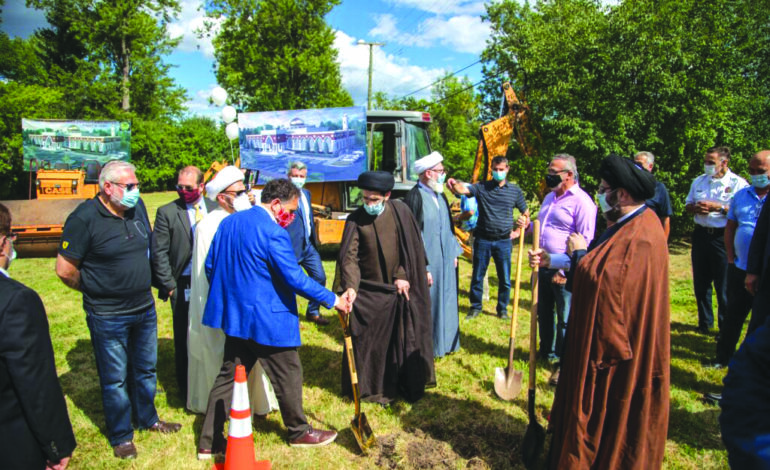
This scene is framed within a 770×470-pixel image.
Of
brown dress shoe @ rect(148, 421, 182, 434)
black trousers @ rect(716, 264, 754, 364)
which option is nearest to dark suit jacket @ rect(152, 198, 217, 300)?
brown dress shoe @ rect(148, 421, 182, 434)

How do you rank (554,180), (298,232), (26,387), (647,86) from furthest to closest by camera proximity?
(647,86) < (298,232) < (554,180) < (26,387)

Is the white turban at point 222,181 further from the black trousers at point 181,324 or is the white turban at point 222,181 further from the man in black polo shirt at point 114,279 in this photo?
the black trousers at point 181,324

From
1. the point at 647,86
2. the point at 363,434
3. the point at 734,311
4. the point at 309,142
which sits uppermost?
the point at 647,86

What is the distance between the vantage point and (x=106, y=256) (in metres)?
3.30

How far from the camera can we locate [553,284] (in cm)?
468

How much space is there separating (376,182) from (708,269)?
14.0 feet

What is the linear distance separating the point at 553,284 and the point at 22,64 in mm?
35943

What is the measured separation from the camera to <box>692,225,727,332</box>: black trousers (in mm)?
5488

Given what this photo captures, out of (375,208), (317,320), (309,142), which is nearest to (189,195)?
(375,208)

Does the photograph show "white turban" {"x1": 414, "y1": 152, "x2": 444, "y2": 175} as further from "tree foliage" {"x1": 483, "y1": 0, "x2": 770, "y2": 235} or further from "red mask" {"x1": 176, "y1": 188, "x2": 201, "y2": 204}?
"tree foliage" {"x1": 483, "y1": 0, "x2": 770, "y2": 235}

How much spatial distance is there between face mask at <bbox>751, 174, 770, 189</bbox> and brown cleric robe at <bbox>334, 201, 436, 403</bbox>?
9.80ft

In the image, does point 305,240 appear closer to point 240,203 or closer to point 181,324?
point 181,324

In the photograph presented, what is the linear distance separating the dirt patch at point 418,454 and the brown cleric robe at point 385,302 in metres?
0.60

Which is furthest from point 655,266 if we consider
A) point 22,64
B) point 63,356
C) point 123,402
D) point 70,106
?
point 22,64
